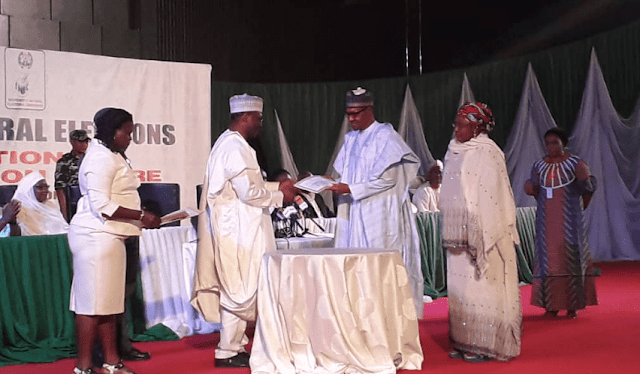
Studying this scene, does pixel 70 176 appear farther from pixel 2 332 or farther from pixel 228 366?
pixel 228 366

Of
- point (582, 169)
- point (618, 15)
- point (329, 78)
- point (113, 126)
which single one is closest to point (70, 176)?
point (113, 126)

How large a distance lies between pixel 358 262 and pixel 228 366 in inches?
41.9

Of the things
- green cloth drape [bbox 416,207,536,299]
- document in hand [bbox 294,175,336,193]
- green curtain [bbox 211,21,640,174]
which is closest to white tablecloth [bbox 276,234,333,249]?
document in hand [bbox 294,175,336,193]

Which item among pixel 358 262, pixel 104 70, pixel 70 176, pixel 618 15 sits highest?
pixel 618 15

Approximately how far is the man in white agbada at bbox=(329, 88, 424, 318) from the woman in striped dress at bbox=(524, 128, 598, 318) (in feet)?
5.25

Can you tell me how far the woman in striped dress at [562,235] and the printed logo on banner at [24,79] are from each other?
17.2ft

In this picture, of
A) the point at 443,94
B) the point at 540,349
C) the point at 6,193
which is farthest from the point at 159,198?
the point at 443,94

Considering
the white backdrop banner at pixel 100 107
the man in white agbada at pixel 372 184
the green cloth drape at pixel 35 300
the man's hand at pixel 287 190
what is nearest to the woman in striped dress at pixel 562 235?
the man in white agbada at pixel 372 184

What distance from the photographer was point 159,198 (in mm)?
5598

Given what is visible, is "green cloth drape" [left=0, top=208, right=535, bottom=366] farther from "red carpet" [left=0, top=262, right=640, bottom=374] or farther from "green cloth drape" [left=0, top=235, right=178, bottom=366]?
"red carpet" [left=0, top=262, right=640, bottom=374]

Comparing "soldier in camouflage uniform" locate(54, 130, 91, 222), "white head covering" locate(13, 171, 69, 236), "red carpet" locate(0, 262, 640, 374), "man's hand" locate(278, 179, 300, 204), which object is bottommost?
"red carpet" locate(0, 262, 640, 374)

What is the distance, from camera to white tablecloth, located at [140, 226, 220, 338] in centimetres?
559

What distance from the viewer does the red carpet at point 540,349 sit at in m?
4.13

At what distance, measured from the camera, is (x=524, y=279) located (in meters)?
8.44
